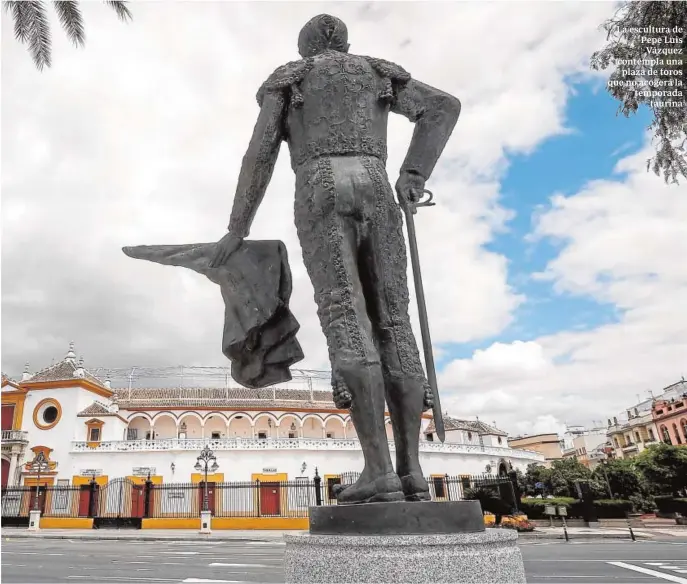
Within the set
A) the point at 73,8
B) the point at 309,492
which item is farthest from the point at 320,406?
the point at 73,8

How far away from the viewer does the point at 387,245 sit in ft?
8.72

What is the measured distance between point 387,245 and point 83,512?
28.2 meters

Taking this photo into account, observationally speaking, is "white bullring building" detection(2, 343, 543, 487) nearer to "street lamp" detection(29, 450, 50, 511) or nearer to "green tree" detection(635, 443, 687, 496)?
"street lamp" detection(29, 450, 50, 511)

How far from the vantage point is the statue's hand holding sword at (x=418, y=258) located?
8.43 ft

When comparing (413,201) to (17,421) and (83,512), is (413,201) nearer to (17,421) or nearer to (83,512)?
(83,512)

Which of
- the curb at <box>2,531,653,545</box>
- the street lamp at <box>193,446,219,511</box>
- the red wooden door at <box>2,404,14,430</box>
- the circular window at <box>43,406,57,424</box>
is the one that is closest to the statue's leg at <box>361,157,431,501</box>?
the curb at <box>2,531,653,545</box>

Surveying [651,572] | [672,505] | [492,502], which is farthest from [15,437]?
[672,505]

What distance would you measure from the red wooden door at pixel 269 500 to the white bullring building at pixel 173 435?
1636 millimetres

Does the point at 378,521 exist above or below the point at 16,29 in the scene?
below

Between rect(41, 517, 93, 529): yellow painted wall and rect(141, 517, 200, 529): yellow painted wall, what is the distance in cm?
267

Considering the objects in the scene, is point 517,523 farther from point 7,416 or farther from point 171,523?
point 7,416

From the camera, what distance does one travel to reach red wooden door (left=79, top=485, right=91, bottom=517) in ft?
81.4

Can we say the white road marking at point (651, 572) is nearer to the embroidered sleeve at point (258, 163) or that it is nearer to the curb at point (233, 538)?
the embroidered sleeve at point (258, 163)

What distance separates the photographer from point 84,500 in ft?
83.5
